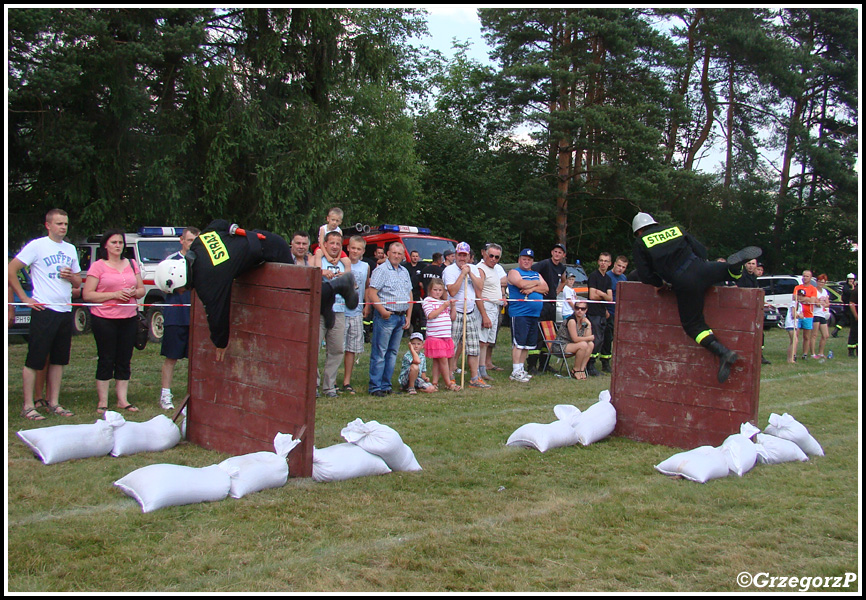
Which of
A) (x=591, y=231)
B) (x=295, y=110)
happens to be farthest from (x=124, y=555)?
(x=591, y=231)

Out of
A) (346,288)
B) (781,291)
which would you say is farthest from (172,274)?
(781,291)

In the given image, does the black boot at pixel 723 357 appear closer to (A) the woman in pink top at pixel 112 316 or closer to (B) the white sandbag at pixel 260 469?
(B) the white sandbag at pixel 260 469

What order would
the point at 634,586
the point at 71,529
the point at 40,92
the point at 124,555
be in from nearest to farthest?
the point at 634,586 → the point at 124,555 → the point at 71,529 → the point at 40,92

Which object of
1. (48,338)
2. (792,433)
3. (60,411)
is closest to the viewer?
(792,433)

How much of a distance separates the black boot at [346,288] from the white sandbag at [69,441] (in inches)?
86.7

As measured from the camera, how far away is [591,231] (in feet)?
110

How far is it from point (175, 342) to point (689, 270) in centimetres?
518

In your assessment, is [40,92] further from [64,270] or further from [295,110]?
[64,270]

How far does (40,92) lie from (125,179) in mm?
2902

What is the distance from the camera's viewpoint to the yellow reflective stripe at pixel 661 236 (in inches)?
251

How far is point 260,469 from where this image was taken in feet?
15.8

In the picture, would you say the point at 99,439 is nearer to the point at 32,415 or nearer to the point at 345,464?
the point at 32,415

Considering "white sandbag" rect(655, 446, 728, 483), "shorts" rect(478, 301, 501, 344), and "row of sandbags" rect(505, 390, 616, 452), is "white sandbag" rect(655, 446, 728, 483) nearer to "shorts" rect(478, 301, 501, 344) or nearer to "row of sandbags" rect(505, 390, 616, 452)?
"row of sandbags" rect(505, 390, 616, 452)

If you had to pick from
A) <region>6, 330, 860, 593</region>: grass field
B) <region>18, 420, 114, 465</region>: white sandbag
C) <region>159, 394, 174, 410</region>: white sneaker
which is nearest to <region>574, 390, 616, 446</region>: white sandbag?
<region>6, 330, 860, 593</region>: grass field
